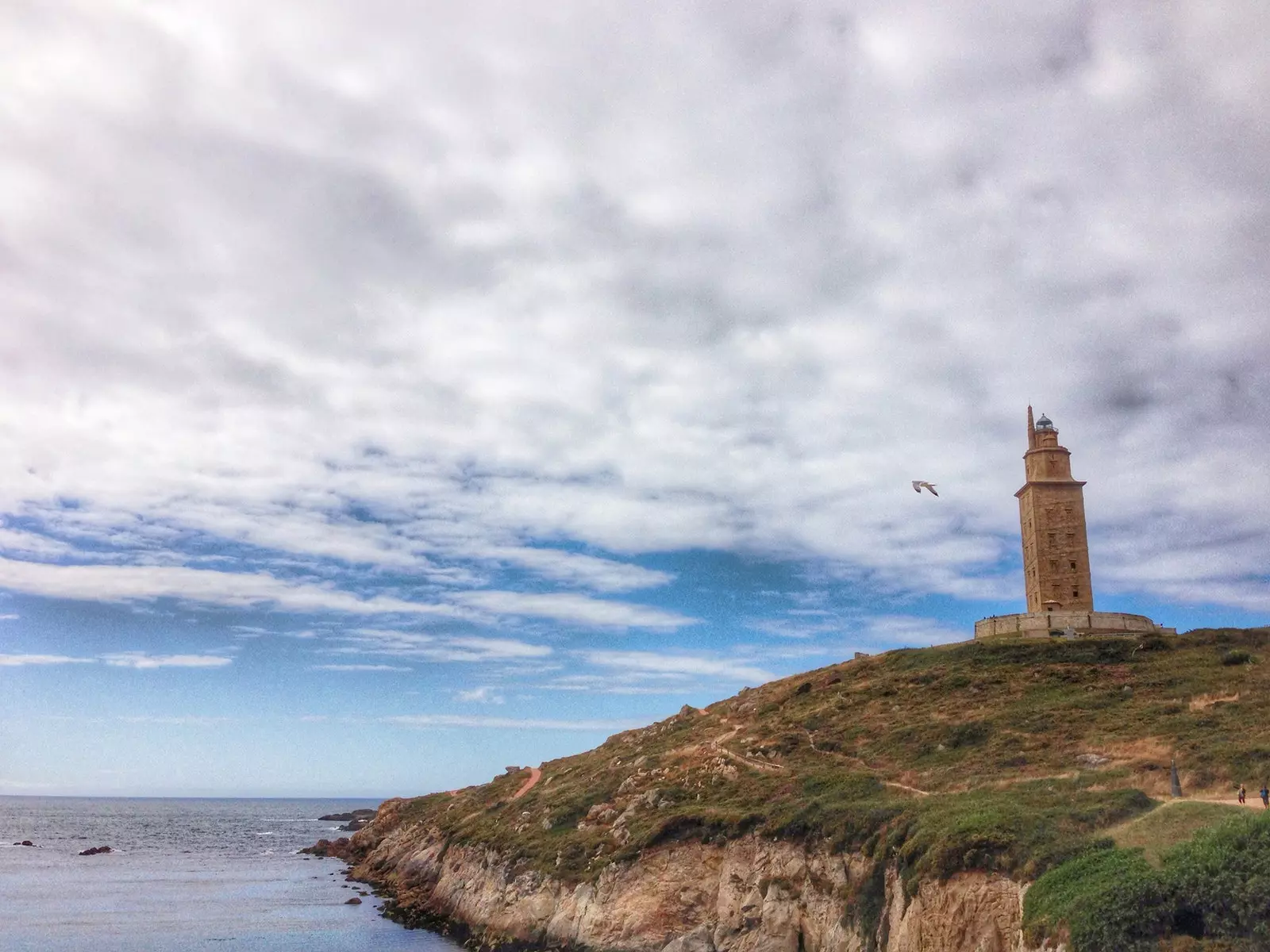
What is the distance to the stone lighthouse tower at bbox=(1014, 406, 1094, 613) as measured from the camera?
6053 centimetres

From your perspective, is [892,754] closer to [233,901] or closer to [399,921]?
[399,921]

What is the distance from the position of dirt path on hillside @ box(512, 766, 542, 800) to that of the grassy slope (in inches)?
77.1

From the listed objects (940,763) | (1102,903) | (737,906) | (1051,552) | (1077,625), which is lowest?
(737,906)

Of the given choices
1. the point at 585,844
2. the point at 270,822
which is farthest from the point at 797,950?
the point at 270,822

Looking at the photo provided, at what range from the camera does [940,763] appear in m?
41.2

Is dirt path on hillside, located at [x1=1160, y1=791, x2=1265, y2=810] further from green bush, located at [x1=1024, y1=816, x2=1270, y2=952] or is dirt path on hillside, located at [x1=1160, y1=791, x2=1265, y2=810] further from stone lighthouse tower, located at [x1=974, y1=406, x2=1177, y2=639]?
stone lighthouse tower, located at [x1=974, y1=406, x2=1177, y2=639]

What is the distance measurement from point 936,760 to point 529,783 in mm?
40177

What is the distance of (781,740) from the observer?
4966cm

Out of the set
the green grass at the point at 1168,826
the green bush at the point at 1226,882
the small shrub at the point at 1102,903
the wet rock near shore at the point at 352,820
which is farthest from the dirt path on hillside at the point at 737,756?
the wet rock near shore at the point at 352,820

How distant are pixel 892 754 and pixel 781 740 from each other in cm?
762

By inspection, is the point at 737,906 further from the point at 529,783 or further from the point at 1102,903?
the point at 529,783

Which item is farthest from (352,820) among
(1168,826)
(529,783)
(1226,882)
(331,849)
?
(1226,882)

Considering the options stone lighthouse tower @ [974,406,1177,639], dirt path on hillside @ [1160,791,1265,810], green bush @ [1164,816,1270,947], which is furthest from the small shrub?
stone lighthouse tower @ [974,406,1177,639]

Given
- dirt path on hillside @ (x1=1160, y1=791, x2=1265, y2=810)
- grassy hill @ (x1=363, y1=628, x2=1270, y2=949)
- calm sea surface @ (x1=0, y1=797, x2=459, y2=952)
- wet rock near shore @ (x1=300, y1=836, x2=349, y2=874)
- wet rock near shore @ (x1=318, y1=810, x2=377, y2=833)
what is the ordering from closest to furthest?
dirt path on hillside @ (x1=1160, y1=791, x2=1265, y2=810) < grassy hill @ (x1=363, y1=628, x2=1270, y2=949) < calm sea surface @ (x1=0, y1=797, x2=459, y2=952) < wet rock near shore @ (x1=300, y1=836, x2=349, y2=874) < wet rock near shore @ (x1=318, y1=810, x2=377, y2=833)
